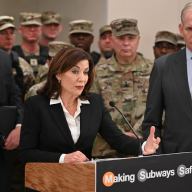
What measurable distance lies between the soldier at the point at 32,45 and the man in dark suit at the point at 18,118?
1141mm

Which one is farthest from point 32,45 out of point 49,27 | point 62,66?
point 62,66

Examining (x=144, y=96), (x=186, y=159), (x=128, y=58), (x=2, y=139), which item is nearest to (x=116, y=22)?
(x=128, y=58)

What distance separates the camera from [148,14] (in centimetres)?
612

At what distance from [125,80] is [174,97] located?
48.6 inches

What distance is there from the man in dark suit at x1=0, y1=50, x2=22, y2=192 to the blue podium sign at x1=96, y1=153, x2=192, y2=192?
165 cm

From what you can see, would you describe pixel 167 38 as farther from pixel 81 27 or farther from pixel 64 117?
pixel 64 117

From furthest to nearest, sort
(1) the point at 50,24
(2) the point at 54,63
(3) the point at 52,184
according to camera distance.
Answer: (1) the point at 50,24 < (2) the point at 54,63 < (3) the point at 52,184

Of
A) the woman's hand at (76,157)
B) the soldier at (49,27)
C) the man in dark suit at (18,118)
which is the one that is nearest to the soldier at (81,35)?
the soldier at (49,27)

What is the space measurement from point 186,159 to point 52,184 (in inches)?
21.2

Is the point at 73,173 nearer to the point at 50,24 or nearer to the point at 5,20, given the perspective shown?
the point at 5,20

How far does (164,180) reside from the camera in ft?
6.78

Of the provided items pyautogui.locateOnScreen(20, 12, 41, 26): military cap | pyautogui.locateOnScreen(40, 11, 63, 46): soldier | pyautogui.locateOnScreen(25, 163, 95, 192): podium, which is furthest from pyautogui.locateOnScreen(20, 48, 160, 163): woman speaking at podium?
pyautogui.locateOnScreen(40, 11, 63, 46): soldier

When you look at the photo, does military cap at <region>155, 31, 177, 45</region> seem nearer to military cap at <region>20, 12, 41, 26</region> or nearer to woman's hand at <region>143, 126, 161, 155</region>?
military cap at <region>20, 12, 41, 26</region>

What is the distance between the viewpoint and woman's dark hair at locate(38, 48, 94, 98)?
264 cm
